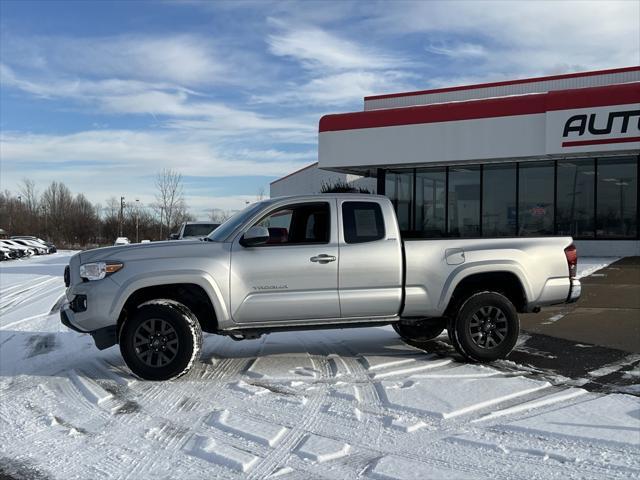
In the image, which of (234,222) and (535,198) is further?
(535,198)

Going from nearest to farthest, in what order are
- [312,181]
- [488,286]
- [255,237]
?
[255,237], [488,286], [312,181]

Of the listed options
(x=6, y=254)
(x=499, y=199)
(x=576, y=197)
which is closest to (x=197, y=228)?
(x=499, y=199)

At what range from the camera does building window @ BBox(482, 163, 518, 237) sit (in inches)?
882

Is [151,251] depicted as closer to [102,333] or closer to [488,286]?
[102,333]

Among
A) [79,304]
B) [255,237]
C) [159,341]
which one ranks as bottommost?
[159,341]

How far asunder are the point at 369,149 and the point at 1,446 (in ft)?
66.0

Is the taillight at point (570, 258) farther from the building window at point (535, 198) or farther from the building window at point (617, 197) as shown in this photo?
the building window at point (617, 197)

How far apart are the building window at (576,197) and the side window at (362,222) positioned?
16656 millimetres

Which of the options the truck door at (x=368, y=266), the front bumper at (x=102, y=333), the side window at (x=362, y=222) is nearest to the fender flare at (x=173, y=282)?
the front bumper at (x=102, y=333)

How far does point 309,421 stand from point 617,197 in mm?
19242

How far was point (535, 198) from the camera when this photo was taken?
72.3 feet

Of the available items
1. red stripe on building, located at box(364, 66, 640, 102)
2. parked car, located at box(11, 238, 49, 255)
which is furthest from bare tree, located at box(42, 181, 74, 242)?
red stripe on building, located at box(364, 66, 640, 102)

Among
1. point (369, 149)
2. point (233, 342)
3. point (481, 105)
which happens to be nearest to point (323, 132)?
point (369, 149)

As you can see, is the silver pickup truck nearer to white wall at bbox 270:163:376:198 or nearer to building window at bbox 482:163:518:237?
building window at bbox 482:163:518:237
